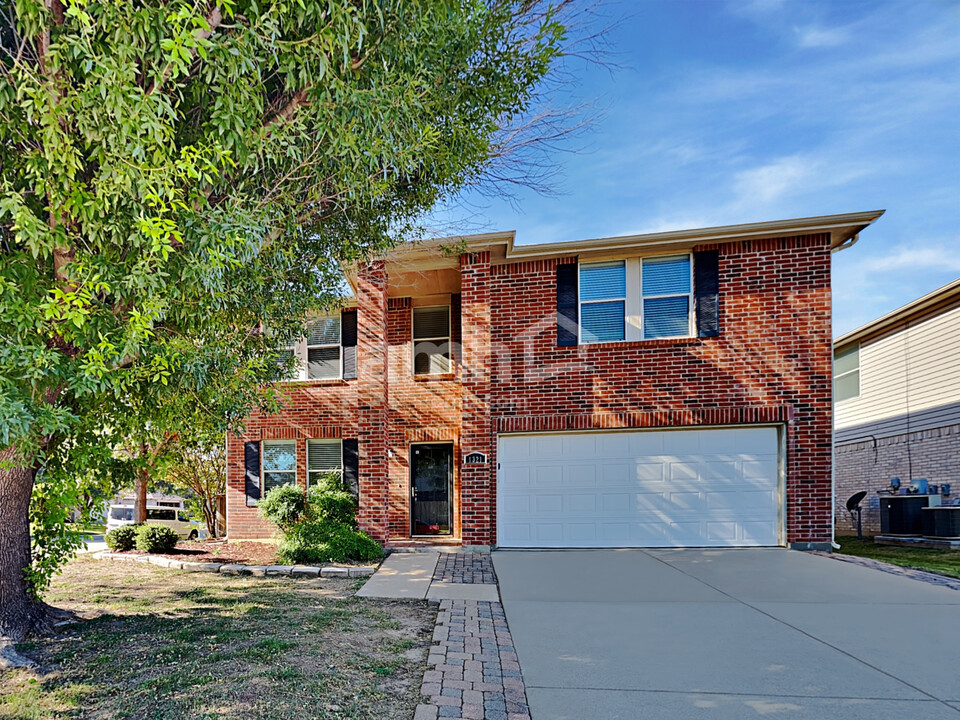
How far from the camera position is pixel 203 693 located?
360 centimetres

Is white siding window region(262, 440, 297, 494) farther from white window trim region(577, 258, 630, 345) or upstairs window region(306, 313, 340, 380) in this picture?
white window trim region(577, 258, 630, 345)

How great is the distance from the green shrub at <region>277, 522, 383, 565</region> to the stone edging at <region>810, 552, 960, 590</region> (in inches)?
290

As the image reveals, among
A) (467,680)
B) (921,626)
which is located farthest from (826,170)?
(467,680)

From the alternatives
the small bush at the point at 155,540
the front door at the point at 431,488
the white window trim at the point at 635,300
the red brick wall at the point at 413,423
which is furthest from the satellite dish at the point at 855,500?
the small bush at the point at 155,540

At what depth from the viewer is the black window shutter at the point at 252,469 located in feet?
38.9

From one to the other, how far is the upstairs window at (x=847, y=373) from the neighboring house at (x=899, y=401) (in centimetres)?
3

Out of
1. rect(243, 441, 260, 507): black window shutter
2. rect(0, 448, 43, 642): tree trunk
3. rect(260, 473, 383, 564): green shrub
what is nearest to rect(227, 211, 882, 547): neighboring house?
rect(260, 473, 383, 564): green shrub

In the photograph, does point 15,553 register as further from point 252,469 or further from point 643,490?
point 643,490

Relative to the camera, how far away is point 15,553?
4.87 m

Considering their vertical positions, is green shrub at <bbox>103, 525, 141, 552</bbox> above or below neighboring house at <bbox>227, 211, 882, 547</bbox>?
below

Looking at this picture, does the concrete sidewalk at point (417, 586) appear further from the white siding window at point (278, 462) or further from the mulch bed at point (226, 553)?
the white siding window at point (278, 462)

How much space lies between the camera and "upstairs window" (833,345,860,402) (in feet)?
48.9

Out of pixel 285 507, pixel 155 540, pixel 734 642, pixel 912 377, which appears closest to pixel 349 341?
pixel 285 507

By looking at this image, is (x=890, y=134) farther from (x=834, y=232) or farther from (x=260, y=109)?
(x=260, y=109)
